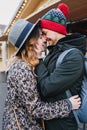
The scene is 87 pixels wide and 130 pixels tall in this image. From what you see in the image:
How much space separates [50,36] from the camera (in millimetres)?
2570

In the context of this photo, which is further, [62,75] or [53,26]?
[53,26]

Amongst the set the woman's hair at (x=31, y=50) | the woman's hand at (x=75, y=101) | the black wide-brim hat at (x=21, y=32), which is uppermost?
the black wide-brim hat at (x=21, y=32)

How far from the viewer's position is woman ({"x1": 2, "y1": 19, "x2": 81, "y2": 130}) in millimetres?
2314

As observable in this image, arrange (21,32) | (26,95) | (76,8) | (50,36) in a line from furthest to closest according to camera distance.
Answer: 1. (76,8)
2. (50,36)
3. (21,32)
4. (26,95)

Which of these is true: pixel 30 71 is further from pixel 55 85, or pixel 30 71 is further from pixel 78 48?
pixel 78 48

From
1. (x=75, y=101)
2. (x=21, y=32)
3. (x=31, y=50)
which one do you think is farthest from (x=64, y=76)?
(x=21, y=32)

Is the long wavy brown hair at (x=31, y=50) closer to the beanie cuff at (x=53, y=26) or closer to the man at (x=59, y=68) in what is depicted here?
the man at (x=59, y=68)

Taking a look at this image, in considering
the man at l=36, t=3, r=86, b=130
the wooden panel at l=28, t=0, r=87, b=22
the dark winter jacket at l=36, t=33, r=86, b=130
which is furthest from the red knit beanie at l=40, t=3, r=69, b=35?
the wooden panel at l=28, t=0, r=87, b=22

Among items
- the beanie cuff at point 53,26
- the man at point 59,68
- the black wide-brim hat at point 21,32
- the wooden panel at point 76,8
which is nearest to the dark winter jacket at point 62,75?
the man at point 59,68

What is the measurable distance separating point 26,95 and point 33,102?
2.8 inches

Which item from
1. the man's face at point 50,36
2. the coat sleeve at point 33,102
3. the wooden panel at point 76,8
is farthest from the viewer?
the wooden panel at point 76,8

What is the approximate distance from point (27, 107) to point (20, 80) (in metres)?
0.19

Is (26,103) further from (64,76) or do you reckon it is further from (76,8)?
(76,8)

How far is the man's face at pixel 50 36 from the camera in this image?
101 inches
